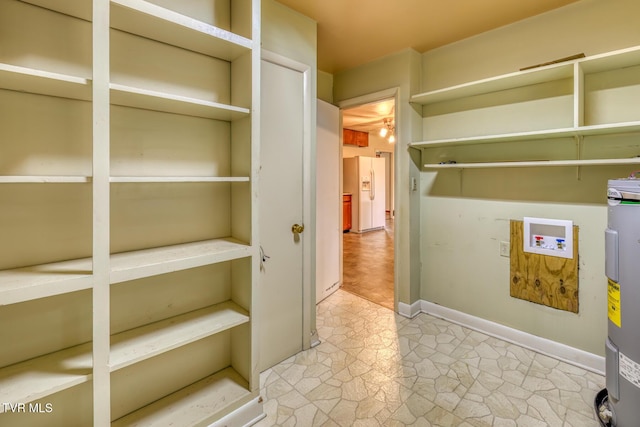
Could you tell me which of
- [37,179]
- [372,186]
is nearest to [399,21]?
[37,179]

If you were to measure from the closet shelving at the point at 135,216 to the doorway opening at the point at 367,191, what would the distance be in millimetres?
2882

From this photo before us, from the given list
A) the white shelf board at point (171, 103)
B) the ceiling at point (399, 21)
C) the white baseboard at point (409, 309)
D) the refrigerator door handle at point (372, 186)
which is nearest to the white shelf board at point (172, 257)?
the white shelf board at point (171, 103)

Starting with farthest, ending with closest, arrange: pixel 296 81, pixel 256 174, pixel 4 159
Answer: pixel 296 81 < pixel 256 174 < pixel 4 159

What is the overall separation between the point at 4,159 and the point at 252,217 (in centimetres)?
100

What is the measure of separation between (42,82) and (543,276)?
3.19 metres

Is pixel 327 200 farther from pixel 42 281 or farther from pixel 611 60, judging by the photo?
pixel 42 281

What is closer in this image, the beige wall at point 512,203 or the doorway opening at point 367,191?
the beige wall at point 512,203

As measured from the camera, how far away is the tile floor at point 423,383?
67.0 inches

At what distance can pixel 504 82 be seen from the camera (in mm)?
2270

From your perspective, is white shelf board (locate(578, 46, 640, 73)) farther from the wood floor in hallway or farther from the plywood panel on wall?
the wood floor in hallway

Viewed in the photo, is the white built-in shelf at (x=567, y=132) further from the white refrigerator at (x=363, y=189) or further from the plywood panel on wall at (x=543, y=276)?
the white refrigerator at (x=363, y=189)

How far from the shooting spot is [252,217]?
1599 millimetres

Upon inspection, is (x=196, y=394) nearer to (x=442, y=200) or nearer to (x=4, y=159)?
(x=4, y=159)

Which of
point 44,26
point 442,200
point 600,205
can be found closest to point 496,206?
point 442,200
